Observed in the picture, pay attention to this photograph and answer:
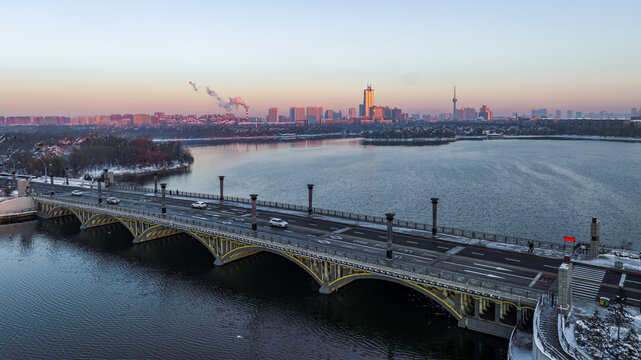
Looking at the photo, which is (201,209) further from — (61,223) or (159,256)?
(61,223)

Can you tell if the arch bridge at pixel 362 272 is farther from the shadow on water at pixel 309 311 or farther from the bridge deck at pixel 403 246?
the bridge deck at pixel 403 246

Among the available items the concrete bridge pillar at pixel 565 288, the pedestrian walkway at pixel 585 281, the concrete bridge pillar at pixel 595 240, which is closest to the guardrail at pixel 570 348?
the concrete bridge pillar at pixel 565 288

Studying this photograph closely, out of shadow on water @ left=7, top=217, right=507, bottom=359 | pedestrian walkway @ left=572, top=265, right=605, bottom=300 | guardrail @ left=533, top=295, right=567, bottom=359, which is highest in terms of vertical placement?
pedestrian walkway @ left=572, top=265, right=605, bottom=300

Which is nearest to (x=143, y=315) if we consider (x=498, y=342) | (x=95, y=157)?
(x=498, y=342)

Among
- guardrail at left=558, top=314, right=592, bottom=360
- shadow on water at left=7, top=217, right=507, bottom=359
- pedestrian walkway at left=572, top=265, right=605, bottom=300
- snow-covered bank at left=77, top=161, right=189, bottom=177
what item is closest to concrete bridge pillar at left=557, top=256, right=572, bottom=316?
guardrail at left=558, top=314, right=592, bottom=360

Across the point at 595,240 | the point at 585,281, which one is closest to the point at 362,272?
the point at 585,281

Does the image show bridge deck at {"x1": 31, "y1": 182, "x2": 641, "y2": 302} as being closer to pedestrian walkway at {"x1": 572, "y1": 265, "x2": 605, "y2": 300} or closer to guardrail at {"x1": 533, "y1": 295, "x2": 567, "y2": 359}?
pedestrian walkway at {"x1": 572, "y1": 265, "x2": 605, "y2": 300}

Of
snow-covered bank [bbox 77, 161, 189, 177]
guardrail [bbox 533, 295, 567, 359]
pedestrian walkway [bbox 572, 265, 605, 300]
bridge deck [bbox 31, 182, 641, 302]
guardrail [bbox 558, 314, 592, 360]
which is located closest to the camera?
guardrail [bbox 558, 314, 592, 360]
